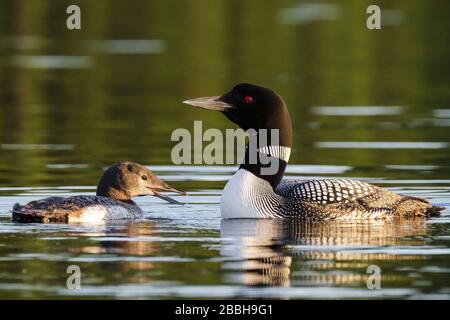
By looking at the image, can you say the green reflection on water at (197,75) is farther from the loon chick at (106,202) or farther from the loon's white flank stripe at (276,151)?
the loon's white flank stripe at (276,151)

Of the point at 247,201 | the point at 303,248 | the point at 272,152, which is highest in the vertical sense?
the point at 272,152

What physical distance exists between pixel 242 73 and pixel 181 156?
7.61 metres

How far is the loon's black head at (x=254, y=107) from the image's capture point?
1205cm

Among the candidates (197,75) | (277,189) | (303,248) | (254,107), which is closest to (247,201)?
(277,189)

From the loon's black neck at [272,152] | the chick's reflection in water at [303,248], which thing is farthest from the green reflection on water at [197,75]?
the chick's reflection in water at [303,248]

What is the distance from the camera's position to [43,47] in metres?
28.3

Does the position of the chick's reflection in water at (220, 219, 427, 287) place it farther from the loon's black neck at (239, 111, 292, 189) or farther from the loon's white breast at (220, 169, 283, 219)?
the loon's black neck at (239, 111, 292, 189)

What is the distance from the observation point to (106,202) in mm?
11867

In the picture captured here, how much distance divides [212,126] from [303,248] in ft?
27.3

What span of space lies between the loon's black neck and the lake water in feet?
1.87

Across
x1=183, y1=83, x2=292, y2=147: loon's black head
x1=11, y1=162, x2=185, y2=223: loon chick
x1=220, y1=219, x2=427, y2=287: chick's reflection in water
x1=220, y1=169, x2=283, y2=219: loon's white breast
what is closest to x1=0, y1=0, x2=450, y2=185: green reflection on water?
x1=11, y1=162, x2=185, y2=223: loon chick

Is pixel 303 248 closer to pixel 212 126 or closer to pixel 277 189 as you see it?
pixel 277 189

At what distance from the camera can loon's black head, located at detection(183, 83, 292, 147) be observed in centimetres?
1205
